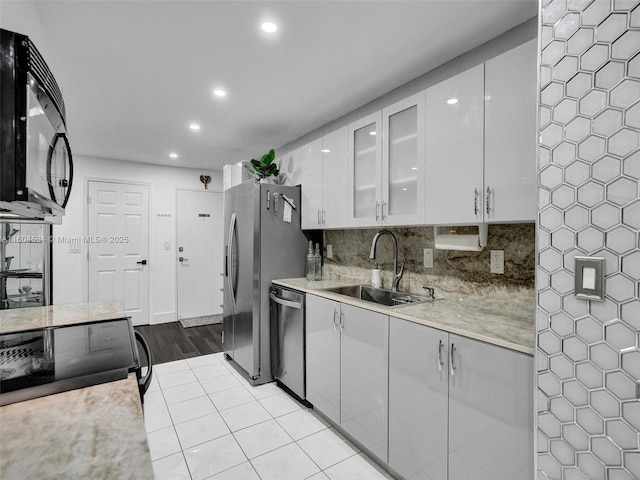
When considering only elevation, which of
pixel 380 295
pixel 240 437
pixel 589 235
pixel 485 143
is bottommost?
pixel 240 437

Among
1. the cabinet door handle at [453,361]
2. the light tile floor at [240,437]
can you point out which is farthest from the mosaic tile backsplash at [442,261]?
the light tile floor at [240,437]

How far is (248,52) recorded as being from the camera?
196 cm

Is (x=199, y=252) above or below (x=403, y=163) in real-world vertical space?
below

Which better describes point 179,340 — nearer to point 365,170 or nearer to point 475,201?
point 365,170

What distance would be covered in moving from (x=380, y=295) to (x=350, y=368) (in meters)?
0.65

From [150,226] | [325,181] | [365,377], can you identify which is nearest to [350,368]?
[365,377]

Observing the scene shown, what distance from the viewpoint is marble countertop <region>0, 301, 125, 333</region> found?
152cm

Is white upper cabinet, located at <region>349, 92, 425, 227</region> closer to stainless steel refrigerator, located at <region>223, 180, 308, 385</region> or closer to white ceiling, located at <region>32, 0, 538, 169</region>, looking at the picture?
white ceiling, located at <region>32, 0, 538, 169</region>

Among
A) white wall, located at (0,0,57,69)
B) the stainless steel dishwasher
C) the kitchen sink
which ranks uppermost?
white wall, located at (0,0,57,69)

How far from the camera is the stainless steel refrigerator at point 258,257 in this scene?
115 inches

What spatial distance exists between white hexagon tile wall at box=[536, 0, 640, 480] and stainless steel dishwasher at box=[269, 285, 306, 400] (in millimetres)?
1742

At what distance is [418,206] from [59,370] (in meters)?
1.76

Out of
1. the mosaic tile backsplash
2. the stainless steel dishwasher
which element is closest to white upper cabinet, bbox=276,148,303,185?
the mosaic tile backsplash

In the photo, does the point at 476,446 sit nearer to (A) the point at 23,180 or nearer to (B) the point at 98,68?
(A) the point at 23,180
